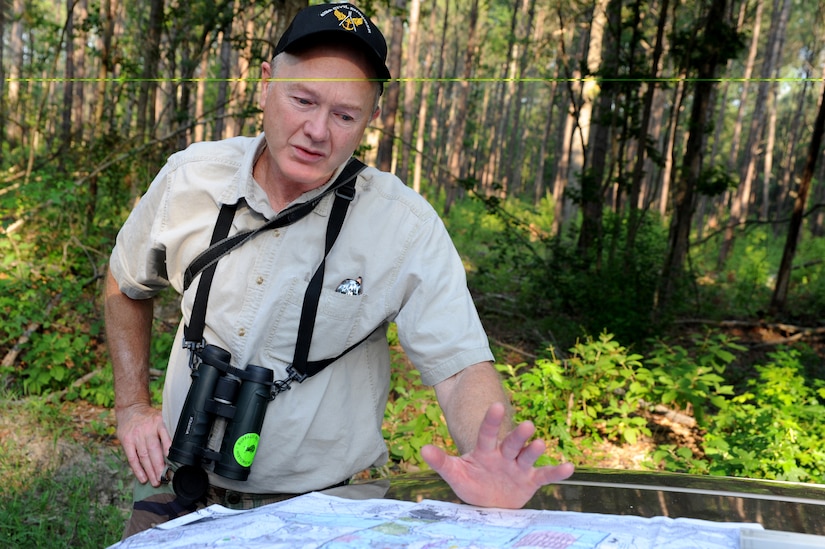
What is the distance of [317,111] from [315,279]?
1.34 ft

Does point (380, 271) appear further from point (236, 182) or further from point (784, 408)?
point (784, 408)

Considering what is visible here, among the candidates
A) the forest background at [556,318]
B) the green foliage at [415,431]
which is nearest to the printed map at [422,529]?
the forest background at [556,318]

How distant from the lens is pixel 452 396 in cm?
175

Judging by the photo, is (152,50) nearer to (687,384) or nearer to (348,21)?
(687,384)

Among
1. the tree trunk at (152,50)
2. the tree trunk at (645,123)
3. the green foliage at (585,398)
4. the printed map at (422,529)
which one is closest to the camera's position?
the printed map at (422,529)

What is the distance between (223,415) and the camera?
5.65 ft

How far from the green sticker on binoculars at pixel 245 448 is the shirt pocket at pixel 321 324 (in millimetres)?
192

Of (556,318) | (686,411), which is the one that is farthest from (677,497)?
(556,318)

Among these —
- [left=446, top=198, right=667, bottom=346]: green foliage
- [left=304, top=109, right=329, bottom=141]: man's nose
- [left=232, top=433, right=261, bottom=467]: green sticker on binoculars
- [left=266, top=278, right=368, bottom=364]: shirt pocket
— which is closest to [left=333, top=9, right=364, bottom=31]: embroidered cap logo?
[left=304, top=109, right=329, bottom=141]: man's nose

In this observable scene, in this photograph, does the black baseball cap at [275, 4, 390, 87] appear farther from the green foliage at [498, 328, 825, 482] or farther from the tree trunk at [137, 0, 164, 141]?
the tree trunk at [137, 0, 164, 141]

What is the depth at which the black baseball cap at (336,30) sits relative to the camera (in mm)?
1822

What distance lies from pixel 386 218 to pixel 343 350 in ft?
1.11

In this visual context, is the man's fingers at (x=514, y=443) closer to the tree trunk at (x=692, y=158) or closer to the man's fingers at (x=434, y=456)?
the man's fingers at (x=434, y=456)

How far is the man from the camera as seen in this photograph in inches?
70.9
